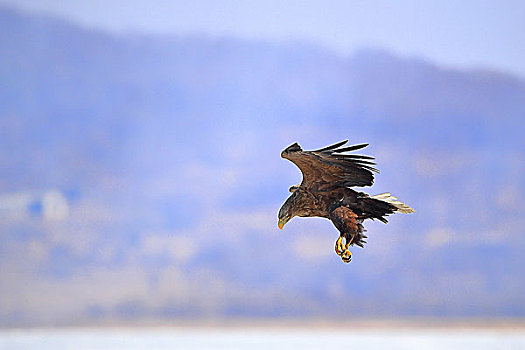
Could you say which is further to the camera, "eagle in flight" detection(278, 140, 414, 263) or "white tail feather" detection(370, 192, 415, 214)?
"white tail feather" detection(370, 192, 415, 214)

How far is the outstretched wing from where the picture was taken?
348cm

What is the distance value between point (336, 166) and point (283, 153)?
0.30m

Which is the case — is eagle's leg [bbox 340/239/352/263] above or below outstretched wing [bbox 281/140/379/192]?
below

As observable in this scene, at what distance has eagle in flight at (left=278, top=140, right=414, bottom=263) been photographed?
352cm

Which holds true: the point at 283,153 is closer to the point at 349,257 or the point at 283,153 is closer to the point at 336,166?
the point at 336,166

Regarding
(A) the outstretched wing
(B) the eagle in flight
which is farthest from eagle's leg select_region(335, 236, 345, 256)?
(A) the outstretched wing

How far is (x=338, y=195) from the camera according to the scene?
3.65 meters

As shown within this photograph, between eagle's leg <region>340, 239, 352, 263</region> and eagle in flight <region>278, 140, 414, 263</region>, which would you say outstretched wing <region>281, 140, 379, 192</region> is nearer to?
eagle in flight <region>278, 140, 414, 263</region>

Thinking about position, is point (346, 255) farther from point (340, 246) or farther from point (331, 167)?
point (331, 167)

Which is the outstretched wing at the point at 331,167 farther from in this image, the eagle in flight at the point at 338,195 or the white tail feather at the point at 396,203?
the white tail feather at the point at 396,203

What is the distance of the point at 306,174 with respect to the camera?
143 inches

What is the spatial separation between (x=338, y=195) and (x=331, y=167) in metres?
0.19


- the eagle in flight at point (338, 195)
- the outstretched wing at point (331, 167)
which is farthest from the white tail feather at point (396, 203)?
the outstretched wing at point (331, 167)

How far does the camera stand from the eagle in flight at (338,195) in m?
3.52
